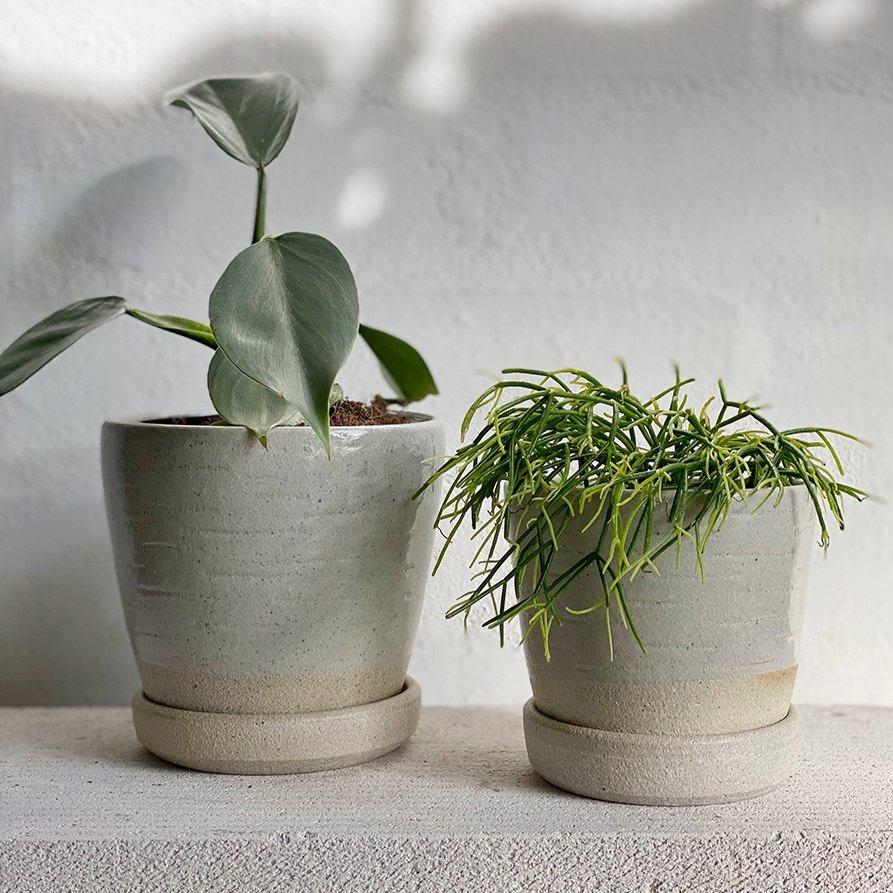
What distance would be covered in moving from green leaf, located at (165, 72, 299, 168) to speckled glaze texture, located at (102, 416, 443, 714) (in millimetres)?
217

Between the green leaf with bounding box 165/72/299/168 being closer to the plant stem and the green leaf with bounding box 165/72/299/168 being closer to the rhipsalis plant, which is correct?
the plant stem

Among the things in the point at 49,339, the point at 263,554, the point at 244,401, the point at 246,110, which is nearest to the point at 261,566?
the point at 263,554

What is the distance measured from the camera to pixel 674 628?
27.6 inches

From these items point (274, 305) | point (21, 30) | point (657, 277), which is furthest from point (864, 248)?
point (21, 30)

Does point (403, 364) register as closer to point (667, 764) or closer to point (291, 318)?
point (291, 318)

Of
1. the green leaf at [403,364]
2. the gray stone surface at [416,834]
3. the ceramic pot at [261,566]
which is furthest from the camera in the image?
the green leaf at [403,364]

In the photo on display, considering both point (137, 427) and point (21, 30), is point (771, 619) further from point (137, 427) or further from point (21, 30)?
point (21, 30)

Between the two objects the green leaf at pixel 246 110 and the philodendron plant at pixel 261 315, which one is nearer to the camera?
the philodendron plant at pixel 261 315

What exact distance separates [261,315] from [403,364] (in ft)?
0.93

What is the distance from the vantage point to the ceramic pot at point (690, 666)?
0.70 m

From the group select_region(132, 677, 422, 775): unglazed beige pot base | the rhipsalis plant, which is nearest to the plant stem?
the rhipsalis plant

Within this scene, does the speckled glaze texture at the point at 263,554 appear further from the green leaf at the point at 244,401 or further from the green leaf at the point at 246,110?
the green leaf at the point at 246,110

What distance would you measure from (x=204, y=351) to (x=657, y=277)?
45 cm

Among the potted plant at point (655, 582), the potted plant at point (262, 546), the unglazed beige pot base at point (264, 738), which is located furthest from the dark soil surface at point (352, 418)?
the unglazed beige pot base at point (264, 738)
